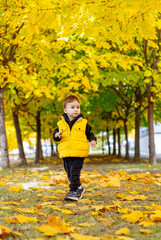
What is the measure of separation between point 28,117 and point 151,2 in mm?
14113

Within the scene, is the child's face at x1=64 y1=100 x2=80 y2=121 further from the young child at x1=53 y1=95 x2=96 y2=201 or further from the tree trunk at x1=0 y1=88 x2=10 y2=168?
the tree trunk at x1=0 y1=88 x2=10 y2=168

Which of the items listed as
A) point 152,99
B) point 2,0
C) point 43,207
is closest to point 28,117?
point 152,99

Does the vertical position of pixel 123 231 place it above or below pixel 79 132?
below

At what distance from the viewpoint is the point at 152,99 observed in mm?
11133

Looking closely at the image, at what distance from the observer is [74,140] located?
427 centimetres

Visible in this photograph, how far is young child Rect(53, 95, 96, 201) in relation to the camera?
4.25 m

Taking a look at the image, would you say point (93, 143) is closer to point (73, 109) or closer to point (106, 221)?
point (73, 109)

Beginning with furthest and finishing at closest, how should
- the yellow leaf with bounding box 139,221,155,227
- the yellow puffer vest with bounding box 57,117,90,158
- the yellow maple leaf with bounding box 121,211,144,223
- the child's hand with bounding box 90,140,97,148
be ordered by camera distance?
the yellow puffer vest with bounding box 57,117,90,158
the child's hand with bounding box 90,140,97,148
the yellow maple leaf with bounding box 121,211,144,223
the yellow leaf with bounding box 139,221,155,227

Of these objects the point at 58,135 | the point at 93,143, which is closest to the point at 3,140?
the point at 58,135

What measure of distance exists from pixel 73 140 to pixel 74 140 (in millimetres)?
15

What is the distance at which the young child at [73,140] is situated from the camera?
14.0 ft

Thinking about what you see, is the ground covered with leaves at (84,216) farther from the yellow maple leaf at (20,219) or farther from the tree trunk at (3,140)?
the tree trunk at (3,140)

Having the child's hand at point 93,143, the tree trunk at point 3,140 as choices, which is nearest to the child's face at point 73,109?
the child's hand at point 93,143

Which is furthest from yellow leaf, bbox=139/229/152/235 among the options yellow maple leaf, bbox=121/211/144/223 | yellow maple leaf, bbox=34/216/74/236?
yellow maple leaf, bbox=34/216/74/236
